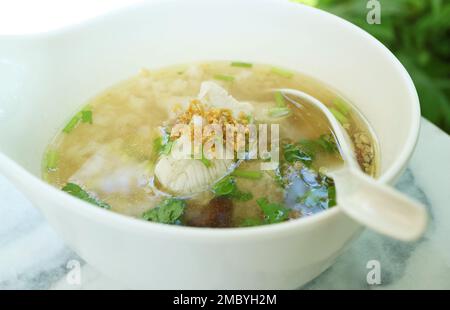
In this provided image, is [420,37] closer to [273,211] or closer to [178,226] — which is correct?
[273,211]

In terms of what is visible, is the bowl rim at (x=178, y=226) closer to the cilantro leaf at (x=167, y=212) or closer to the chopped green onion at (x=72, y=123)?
the cilantro leaf at (x=167, y=212)

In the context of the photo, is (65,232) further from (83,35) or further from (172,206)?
(83,35)

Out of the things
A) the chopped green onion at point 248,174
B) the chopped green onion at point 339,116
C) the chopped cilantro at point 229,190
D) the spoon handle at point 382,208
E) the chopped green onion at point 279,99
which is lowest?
the spoon handle at point 382,208

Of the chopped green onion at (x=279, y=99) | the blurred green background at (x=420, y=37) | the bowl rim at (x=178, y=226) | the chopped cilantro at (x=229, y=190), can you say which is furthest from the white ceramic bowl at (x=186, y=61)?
the blurred green background at (x=420, y=37)

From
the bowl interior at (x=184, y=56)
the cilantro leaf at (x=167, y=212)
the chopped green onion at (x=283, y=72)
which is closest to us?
the cilantro leaf at (x=167, y=212)

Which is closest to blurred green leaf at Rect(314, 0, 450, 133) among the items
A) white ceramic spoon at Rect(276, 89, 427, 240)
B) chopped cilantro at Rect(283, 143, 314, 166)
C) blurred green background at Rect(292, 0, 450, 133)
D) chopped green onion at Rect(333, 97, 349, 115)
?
blurred green background at Rect(292, 0, 450, 133)

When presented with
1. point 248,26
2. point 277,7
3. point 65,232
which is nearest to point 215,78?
point 248,26

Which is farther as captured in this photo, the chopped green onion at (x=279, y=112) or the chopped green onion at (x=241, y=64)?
the chopped green onion at (x=241, y=64)

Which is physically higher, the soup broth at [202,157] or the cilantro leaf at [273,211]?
the soup broth at [202,157]
